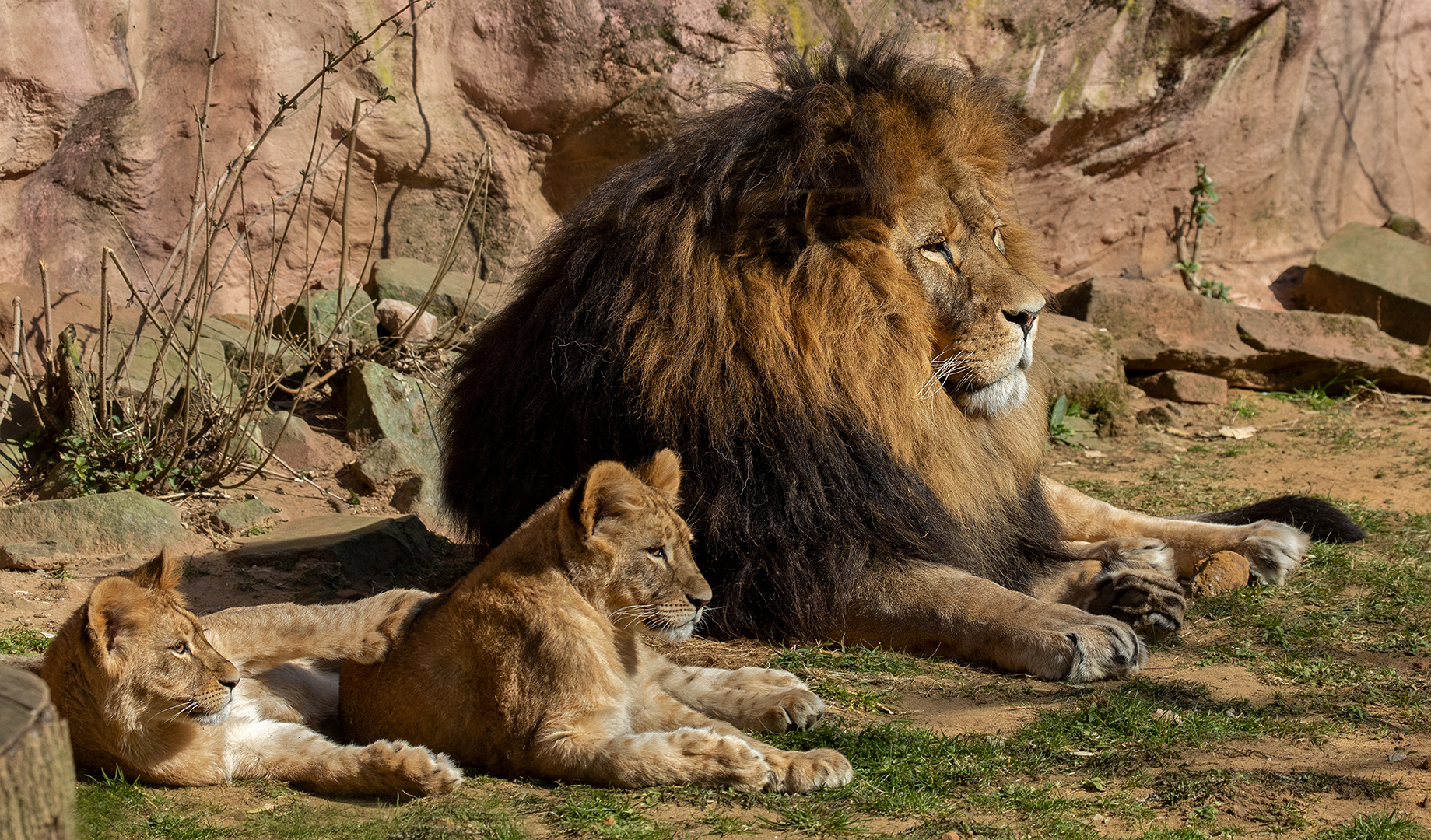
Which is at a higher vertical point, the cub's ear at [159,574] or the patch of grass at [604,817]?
the cub's ear at [159,574]

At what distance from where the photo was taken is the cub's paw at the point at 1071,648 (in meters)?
3.65

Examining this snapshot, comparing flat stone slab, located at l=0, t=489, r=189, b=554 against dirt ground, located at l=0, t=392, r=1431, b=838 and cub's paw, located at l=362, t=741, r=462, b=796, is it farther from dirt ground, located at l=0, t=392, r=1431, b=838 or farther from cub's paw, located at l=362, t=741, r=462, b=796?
cub's paw, located at l=362, t=741, r=462, b=796

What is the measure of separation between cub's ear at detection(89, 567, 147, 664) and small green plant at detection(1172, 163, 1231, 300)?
917 centimetres

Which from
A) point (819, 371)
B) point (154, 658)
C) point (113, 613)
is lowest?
point (154, 658)

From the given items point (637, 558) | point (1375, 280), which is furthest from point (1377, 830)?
point (1375, 280)

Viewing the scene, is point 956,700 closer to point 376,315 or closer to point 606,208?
point 606,208

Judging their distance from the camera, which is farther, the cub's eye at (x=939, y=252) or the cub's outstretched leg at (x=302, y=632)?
the cub's eye at (x=939, y=252)

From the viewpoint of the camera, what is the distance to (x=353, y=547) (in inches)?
205

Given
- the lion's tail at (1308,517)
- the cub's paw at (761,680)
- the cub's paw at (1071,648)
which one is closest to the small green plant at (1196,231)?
the lion's tail at (1308,517)

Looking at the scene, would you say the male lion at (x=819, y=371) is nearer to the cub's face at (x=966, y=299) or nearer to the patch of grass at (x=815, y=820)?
the cub's face at (x=966, y=299)

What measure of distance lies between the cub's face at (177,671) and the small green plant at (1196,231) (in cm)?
904

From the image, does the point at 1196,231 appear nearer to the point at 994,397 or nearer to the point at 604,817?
the point at 994,397

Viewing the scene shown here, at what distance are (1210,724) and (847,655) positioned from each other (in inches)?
44.2

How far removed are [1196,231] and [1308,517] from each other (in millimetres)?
5948
